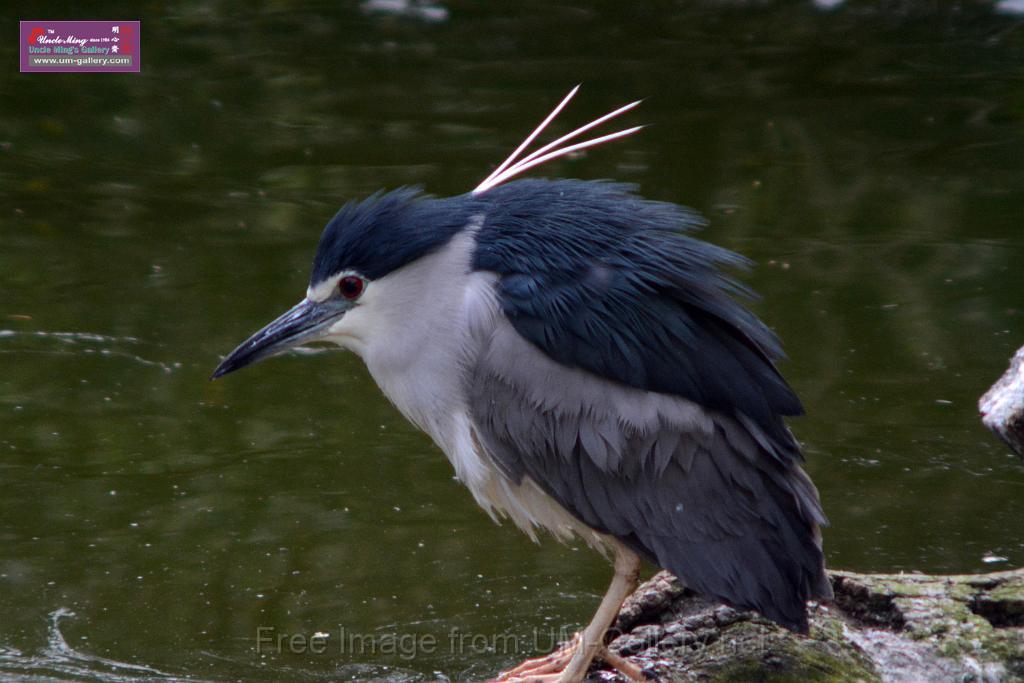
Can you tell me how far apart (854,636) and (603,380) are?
3.07 feet

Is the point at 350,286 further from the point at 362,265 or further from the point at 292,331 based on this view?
the point at 292,331

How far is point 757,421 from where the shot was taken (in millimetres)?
3479

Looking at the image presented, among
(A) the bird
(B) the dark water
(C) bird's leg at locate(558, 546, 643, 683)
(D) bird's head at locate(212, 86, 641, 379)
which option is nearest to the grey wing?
(A) the bird

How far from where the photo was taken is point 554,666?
3855 mm

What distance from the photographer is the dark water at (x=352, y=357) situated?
4691 mm

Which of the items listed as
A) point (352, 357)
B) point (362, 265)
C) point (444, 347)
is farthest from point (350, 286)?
point (352, 357)

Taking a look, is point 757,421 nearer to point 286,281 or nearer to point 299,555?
point 299,555

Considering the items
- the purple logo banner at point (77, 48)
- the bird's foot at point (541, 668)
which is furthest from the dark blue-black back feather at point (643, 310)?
the purple logo banner at point (77, 48)

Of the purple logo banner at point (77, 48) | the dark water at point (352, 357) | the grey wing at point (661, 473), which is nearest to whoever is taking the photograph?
the grey wing at point (661, 473)

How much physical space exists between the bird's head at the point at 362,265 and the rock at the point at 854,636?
1119 millimetres

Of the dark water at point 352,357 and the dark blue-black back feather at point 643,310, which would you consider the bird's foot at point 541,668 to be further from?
the dark blue-black back feather at point 643,310

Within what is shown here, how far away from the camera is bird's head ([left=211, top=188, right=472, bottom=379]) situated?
375cm

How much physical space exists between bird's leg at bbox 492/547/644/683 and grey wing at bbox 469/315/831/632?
0.14 meters

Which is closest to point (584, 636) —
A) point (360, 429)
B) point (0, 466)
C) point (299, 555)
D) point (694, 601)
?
point (694, 601)
